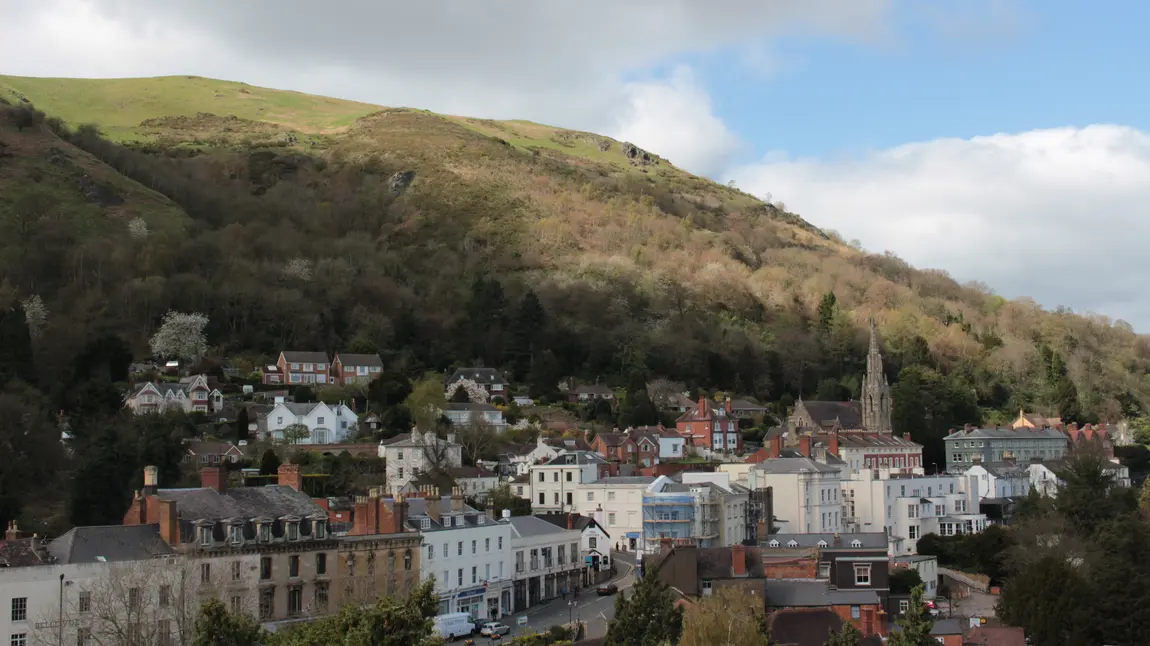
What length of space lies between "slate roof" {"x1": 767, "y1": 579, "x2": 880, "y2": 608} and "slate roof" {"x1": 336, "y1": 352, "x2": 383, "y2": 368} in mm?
50734

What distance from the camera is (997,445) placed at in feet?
325

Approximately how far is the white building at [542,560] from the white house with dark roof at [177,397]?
28530 millimetres

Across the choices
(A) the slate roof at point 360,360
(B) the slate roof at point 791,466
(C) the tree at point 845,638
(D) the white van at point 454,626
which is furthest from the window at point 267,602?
(A) the slate roof at point 360,360

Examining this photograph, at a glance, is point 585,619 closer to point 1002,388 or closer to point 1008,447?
point 1008,447

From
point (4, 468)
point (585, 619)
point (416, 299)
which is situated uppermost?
point (416, 299)

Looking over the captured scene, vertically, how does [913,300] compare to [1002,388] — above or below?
above

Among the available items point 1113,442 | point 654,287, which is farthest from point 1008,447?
→ point 654,287

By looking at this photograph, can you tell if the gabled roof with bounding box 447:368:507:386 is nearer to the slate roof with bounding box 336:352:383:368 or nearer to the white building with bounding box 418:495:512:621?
the slate roof with bounding box 336:352:383:368

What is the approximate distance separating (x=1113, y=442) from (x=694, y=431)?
Answer: 127 ft

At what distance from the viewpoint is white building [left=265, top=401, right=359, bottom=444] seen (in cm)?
8069

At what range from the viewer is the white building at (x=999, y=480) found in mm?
83550

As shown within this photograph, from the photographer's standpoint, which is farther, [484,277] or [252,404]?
[484,277]

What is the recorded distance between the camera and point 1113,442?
354 feet

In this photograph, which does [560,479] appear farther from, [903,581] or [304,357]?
[304,357]
